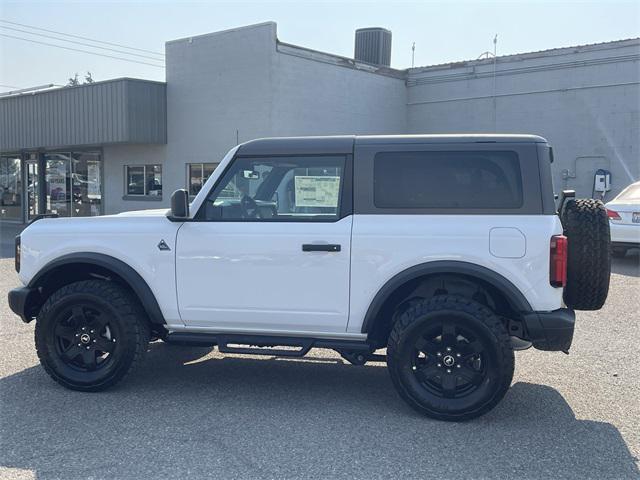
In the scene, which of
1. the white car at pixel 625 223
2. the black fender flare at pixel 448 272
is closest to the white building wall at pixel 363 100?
the white car at pixel 625 223

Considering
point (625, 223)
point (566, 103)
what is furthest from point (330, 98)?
point (625, 223)

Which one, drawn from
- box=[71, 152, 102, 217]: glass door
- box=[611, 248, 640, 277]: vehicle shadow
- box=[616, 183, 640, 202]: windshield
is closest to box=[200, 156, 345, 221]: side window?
box=[611, 248, 640, 277]: vehicle shadow

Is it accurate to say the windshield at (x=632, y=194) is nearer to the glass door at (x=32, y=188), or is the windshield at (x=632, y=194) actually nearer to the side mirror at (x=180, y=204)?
the side mirror at (x=180, y=204)

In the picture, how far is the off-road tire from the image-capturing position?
4793mm

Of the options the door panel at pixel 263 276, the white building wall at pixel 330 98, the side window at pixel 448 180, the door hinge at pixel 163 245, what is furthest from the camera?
the white building wall at pixel 330 98

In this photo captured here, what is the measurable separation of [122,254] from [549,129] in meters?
16.9

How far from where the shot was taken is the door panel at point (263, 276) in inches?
177

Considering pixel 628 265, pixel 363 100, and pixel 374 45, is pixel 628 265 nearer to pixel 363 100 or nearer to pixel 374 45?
pixel 363 100

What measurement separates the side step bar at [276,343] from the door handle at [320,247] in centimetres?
68

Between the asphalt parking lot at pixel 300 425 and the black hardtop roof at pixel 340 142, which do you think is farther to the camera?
the black hardtop roof at pixel 340 142

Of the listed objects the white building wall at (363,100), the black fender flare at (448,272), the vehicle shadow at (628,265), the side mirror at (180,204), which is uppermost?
the white building wall at (363,100)

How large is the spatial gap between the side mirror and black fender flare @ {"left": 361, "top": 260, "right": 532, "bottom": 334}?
1.53 m

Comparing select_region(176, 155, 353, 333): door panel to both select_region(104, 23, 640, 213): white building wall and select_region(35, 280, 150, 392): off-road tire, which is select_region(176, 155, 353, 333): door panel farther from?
select_region(104, 23, 640, 213): white building wall

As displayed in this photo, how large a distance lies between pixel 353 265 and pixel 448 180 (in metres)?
0.91
